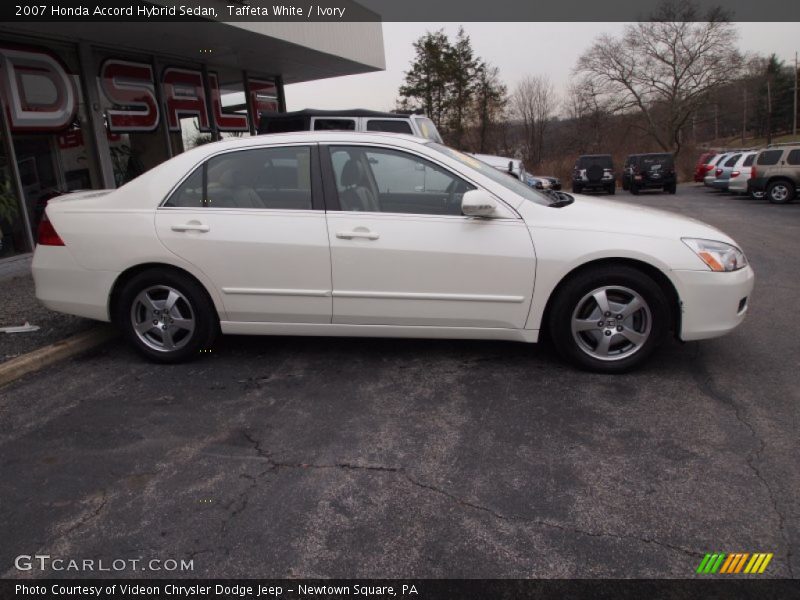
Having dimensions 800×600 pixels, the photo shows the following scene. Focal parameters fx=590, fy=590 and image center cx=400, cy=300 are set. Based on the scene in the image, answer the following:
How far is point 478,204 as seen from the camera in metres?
3.82

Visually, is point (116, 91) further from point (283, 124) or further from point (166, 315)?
point (166, 315)

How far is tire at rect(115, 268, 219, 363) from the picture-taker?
4.30m

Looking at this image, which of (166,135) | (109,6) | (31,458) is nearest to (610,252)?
(31,458)

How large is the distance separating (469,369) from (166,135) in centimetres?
951

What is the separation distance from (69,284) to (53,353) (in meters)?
0.57

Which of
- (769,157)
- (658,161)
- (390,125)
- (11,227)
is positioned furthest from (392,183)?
(658,161)

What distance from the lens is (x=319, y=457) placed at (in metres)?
3.06

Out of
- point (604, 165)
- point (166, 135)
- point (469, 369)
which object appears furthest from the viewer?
point (604, 165)

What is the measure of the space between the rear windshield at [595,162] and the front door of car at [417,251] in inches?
904

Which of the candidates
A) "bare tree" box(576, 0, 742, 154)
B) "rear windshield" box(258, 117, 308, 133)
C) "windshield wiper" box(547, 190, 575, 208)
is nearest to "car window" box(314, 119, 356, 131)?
"rear windshield" box(258, 117, 308, 133)

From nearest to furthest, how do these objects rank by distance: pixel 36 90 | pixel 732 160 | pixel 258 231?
pixel 258 231
pixel 36 90
pixel 732 160

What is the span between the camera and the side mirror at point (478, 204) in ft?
12.5
